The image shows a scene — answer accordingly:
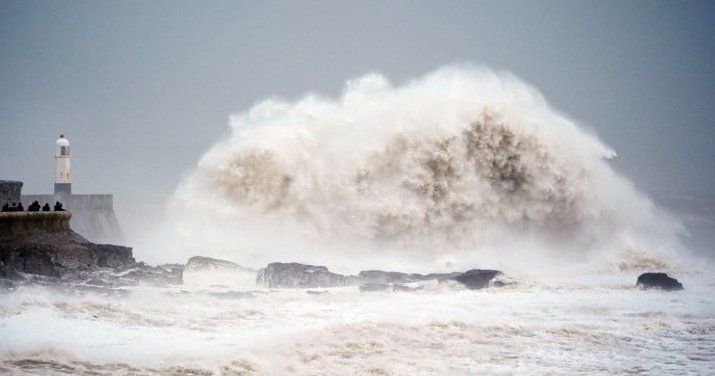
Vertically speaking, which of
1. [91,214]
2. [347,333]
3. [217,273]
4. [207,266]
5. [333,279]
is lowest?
[347,333]

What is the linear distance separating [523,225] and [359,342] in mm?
13432

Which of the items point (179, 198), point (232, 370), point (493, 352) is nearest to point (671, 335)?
point (493, 352)

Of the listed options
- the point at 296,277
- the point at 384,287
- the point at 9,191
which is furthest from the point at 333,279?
the point at 9,191

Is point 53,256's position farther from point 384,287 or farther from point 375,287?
point 384,287

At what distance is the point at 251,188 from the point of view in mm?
22328

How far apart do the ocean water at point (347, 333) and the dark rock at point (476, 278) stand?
937 mm

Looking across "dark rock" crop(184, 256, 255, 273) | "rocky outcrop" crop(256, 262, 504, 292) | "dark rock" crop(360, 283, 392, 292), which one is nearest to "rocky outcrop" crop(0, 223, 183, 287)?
"dark rock" crop(184, 256, 255, 273)

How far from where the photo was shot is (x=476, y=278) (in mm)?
16219

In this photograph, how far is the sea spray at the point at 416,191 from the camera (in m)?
21.4

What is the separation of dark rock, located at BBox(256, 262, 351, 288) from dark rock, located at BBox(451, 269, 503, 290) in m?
2.21

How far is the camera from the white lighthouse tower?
2606 cm

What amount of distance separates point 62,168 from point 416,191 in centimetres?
1181

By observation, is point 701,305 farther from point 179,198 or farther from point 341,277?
point 179,198

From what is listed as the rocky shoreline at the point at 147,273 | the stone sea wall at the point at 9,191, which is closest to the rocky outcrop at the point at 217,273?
the rocky shoreline at the point at 147,273
